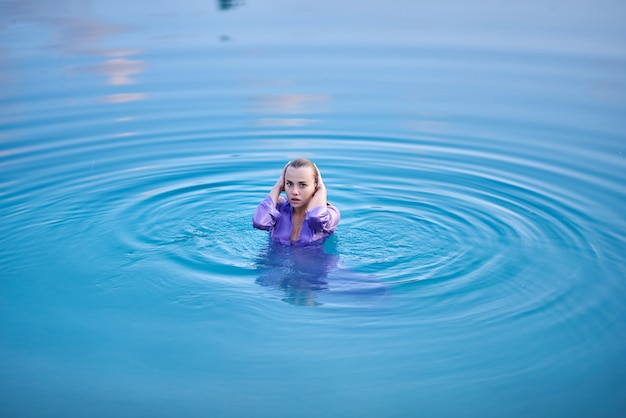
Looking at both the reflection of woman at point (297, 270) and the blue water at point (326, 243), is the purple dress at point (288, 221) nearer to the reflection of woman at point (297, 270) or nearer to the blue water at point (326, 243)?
the reflection of woman at point (297, 270)

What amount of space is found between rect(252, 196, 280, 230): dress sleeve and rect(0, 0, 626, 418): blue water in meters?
0.35

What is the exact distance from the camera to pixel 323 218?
8.16 meters

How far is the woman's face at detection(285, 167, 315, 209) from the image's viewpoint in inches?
317

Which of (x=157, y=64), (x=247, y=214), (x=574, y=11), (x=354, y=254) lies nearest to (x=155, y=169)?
(x=247, y=214)

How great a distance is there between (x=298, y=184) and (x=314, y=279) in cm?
109

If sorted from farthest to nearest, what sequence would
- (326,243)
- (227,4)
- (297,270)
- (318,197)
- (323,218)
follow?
1. (227,4)
2. (326,243)
3. (318,197)
4. (323,218)
5. (297,270)

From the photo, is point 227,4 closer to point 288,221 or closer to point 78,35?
point 78,35

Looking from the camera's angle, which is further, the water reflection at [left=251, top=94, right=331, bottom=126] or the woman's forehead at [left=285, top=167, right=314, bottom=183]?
the water reflection at [left=251, top=94, right=331, bottom=126]

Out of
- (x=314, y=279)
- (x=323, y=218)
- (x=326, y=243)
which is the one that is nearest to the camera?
(x=314, y=279)

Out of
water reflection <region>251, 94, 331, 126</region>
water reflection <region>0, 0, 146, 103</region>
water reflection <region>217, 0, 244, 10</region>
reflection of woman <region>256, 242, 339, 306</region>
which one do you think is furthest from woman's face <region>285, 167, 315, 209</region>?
water reflection <region>217, 0, 244, 10</region>

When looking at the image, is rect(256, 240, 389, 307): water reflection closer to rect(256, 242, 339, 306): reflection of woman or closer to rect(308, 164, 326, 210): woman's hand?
rect(256, 242, 339, 306): reflection of woman

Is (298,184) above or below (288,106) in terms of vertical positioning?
below

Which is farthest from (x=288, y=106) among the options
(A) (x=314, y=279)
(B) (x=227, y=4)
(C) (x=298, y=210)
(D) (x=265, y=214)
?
(B) (x=227, y=4)

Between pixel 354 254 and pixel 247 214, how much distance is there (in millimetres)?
1836
